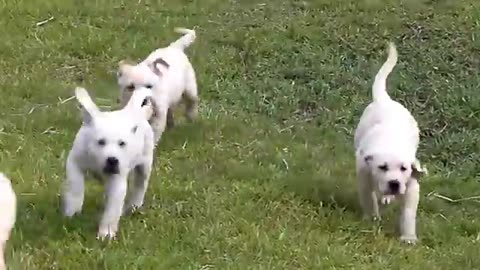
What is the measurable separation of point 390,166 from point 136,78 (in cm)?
236

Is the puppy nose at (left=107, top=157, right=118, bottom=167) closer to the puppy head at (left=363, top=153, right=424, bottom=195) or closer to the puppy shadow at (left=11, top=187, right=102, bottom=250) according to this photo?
the puppy shadow at (left=11, top=187, right=102, bottom=250)

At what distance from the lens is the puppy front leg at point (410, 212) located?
7289mm

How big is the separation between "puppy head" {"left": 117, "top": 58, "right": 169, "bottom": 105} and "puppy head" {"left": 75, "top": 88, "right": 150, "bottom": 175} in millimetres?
1707

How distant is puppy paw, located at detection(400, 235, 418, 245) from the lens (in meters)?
7.15

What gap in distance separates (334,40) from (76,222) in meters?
5.93

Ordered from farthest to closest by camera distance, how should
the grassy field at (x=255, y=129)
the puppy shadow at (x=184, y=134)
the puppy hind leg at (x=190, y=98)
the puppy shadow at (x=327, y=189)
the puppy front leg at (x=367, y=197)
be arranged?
the puppy hind leg at (x=190, y=98), the puppy shadow at (x=184, y=134), the puppy shadow at (x=327, y=189), the puppy front leg at (x=367, y=197), the grassy field at (x=255, y=129)

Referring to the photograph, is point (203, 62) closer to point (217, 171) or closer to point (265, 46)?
point (265, 46)

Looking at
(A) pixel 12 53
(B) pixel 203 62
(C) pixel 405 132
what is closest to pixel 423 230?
(C) pixel 405 132

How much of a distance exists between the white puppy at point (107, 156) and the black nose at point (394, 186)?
1619 millimetres

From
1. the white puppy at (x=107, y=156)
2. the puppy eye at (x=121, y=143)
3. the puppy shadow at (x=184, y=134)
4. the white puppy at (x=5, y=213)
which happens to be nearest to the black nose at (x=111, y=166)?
the white puppy at (x=107, y=156)

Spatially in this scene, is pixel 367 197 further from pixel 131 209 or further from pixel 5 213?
pixel 5 213

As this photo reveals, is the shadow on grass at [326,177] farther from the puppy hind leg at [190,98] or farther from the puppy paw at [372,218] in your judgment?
the puppy hind leg at [190,98]

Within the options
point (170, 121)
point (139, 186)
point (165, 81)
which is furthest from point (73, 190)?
point (170, 121)

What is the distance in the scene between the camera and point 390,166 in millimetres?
7398
